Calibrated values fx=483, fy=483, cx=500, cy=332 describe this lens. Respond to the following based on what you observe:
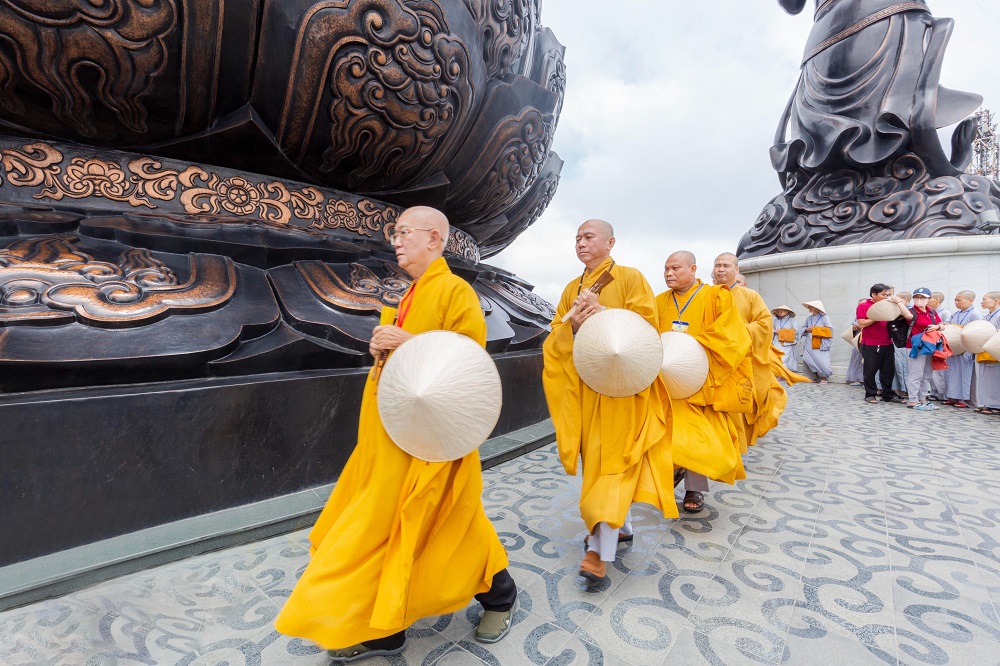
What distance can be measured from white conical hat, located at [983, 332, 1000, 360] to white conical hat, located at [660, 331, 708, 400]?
5455 mm

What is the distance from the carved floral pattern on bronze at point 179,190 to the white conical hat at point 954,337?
306 inches

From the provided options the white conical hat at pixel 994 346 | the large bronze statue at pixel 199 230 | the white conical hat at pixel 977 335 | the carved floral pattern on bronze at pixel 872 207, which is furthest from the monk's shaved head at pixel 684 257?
the carved floral pattern on bronze at pixel 872 207

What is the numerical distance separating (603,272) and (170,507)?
2240 mm

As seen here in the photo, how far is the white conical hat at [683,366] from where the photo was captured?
8.66 ft

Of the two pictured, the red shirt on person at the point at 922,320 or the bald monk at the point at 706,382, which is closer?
the bald monk at the point at 706,382

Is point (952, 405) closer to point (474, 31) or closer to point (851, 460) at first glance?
point (851, 460)

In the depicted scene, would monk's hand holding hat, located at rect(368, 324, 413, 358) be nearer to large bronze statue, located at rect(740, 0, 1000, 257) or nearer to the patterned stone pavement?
the patterned stone pavement

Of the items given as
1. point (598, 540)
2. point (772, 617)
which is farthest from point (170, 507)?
point (772, 617)

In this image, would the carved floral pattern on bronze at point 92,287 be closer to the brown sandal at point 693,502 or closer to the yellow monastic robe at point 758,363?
the brown sandal at point 693,502

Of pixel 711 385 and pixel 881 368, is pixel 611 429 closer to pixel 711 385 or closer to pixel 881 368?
pixel 711 385

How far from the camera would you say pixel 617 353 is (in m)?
1.93

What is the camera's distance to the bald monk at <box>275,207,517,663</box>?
1379mm

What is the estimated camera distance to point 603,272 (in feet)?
7.42

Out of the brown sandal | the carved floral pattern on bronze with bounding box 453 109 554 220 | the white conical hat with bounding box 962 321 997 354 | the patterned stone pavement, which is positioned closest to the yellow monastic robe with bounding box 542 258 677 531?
the patterned stone pavement
